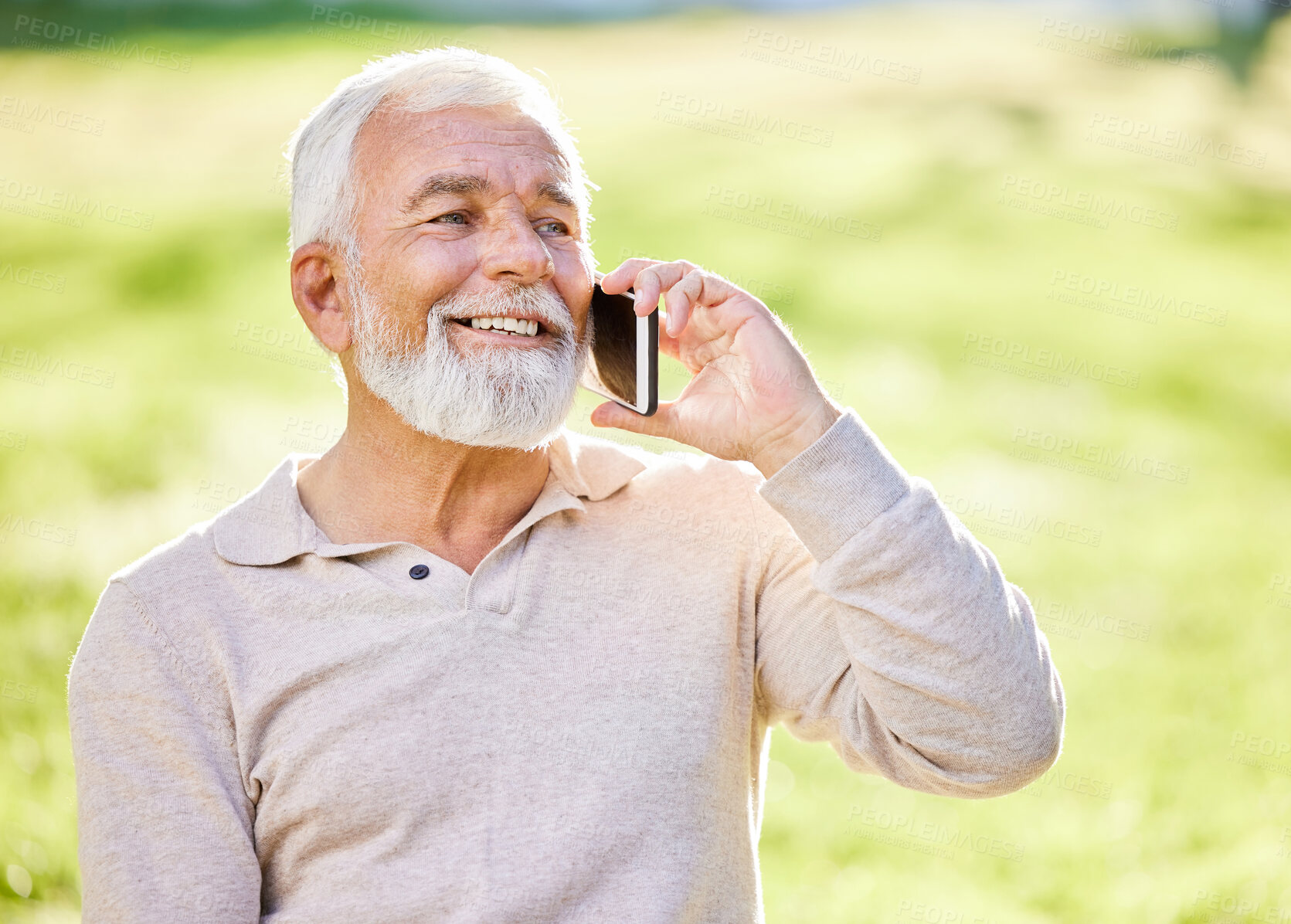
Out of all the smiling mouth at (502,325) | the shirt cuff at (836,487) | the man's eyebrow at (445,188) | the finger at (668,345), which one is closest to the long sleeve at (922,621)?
the shirt cuff at (836,487)

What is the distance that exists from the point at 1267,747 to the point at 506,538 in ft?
11.7

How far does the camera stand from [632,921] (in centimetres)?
186

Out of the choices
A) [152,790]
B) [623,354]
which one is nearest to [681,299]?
[623,354]

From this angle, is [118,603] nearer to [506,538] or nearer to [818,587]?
[506,538]

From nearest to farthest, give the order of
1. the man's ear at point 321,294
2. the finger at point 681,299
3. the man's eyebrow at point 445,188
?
the finger at point 681,299 < the man's eyebrow at point 445,188 < the man's ear at point 321,294

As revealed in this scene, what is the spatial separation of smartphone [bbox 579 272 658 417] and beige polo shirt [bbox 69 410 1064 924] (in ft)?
1.06

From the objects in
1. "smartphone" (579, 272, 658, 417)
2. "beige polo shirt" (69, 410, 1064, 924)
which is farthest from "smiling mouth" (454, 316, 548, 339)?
"beige polo shirt" (69, 410, 1064, 924)

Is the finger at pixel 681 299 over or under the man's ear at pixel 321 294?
over

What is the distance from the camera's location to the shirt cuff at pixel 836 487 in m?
1.83

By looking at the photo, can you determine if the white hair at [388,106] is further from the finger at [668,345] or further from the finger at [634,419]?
the finger at [634,419]

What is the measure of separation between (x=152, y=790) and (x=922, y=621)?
1.25 metres

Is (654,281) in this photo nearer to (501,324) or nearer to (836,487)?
(501,324)

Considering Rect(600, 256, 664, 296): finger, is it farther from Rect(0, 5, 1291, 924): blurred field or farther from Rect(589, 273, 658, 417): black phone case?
Rect(0, 5, 1291, 924): blurred field

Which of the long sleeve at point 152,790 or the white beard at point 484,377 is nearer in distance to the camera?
the long sleeve at point 152,790
